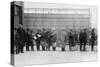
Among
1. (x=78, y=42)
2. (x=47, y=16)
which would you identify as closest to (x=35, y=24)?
(x=47, y=16)

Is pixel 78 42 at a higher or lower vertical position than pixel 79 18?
lower

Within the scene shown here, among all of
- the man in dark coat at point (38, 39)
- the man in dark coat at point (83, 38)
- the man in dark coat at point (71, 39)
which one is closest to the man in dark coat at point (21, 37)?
the man in dark coat at point (38, 39)

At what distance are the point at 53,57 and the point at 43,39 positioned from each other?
34.4 inches

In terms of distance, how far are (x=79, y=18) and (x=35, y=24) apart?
2071 mm

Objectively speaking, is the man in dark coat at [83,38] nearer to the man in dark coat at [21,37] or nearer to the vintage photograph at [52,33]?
the vintage photograph at [52,33]

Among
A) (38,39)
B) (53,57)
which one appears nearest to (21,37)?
(38,39)

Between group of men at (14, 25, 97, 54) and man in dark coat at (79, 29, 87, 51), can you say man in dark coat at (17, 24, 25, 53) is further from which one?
man in dark coat at (79, 29, 87, 51)

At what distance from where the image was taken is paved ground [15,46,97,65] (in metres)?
9.78

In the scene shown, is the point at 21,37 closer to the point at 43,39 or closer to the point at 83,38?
the point at 43,39

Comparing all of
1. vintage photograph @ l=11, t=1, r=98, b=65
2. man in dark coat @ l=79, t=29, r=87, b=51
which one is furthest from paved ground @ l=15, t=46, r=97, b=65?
man in dark coat @ l=79, t=29, r=87, b=51

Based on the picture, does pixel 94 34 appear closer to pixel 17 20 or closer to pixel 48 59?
pixel 48 59

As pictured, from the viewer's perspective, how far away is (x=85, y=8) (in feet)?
36.0

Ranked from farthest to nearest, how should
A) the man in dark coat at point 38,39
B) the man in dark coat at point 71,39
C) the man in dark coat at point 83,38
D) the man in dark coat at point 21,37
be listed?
the man in dark coat at point 83,38 < the man in dark coat at point 71,39 < the man in dark coat at point 38,39 < the man in dark coat at point 21,37

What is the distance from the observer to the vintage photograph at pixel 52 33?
385 inches
